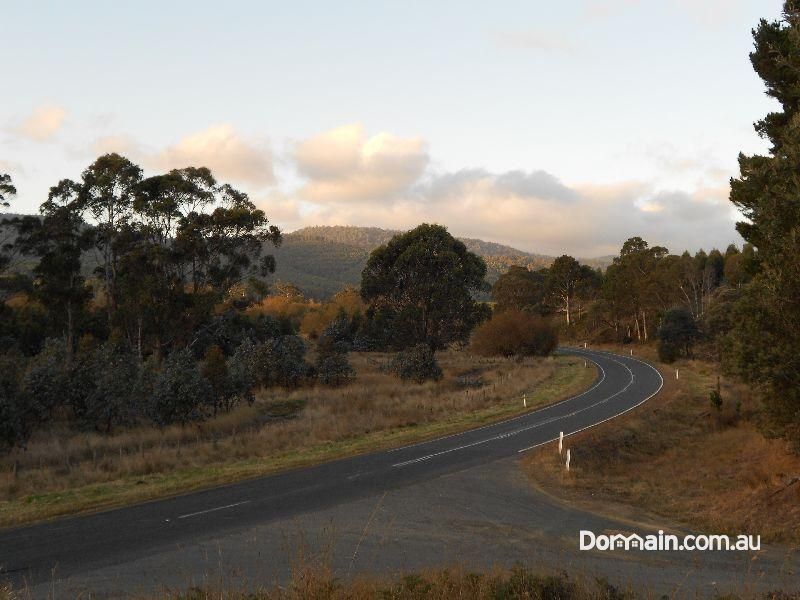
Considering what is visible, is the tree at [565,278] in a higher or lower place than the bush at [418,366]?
higher

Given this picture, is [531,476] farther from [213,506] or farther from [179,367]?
[179,367]

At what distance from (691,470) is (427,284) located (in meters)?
33.4

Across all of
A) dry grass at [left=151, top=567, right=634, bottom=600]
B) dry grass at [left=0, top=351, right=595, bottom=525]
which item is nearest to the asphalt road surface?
dry grass at [left=151, top=567, right=634, bottom=600]

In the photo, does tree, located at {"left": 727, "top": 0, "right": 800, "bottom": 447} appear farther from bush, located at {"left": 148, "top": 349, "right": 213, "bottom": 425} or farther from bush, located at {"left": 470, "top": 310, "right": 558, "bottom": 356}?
bush, located at {"left": 470, "top": 310, "right": 558, "bottom": 356}

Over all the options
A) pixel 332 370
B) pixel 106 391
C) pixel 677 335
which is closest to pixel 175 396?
pixel 106 391

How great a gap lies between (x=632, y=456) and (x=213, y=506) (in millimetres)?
14325

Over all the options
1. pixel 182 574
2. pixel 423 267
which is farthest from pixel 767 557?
pixel 423 267

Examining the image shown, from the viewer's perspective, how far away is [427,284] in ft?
166

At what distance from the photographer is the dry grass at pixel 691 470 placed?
42.7 ft

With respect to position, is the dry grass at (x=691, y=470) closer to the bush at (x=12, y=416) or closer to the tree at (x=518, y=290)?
the bush at (x=12, y=416)

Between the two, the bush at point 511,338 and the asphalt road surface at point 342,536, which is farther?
the bush at point 511,338

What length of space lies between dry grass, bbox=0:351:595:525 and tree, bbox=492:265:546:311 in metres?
58.4

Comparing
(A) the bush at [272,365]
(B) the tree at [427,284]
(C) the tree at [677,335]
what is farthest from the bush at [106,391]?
(C) the tree at [677,335]

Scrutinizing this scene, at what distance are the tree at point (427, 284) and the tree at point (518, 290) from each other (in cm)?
4899
